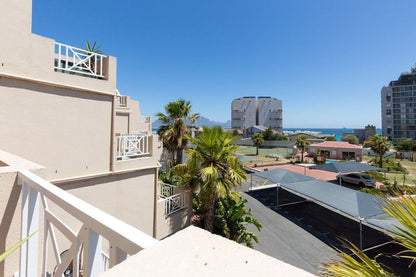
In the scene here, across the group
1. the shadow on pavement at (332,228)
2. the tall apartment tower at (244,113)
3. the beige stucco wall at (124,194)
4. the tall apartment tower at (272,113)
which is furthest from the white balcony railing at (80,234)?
the tall apartment tower at (272,113)

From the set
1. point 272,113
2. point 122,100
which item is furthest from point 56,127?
point 272,113

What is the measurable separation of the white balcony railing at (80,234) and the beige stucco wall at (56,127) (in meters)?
3.38

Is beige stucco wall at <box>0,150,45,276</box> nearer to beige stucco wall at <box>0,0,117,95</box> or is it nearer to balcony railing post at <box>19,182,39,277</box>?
balcony railing post at <box>19,182,39,277</box>

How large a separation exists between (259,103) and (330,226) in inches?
3213

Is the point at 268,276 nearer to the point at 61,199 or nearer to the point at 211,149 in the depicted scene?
the point at 61,199

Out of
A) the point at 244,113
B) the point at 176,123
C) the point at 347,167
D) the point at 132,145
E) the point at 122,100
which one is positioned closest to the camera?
the point at 132,145

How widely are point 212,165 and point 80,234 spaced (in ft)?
21.5

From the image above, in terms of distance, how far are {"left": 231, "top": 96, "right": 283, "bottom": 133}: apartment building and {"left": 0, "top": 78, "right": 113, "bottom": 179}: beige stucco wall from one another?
3221 inches

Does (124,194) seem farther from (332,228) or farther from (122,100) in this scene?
(332,228)

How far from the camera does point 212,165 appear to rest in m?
7.72

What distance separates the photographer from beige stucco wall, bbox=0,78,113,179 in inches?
171

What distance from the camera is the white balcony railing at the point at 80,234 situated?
37.8 inches

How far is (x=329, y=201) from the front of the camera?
36.5ft

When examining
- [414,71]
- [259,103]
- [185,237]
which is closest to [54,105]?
[185,237]
